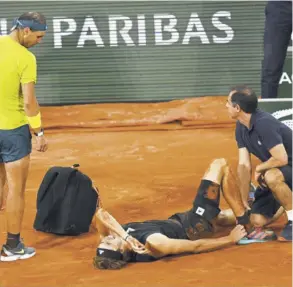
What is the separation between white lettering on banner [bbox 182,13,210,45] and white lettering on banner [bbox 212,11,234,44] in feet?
0.52

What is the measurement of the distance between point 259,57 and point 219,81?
67 cm

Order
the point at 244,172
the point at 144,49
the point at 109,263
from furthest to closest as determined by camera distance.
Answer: the point at 144,49 < the point at 244,172 < the point at 109,263

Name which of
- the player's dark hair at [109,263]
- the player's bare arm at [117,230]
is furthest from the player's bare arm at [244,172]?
the player's dark hair at [109,263]

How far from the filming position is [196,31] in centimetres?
1179

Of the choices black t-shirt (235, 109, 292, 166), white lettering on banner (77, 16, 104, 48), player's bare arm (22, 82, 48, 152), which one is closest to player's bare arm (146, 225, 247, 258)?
black t-shirt (235, 109, 292, 166)

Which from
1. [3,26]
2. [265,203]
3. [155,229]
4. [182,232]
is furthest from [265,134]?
[3,26]

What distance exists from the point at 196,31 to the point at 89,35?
1.52m

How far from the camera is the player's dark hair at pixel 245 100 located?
6258 mm

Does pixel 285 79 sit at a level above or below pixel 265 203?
above

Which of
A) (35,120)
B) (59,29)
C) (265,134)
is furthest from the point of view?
(59,29)

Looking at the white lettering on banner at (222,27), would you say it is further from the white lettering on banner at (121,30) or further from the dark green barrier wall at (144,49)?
the white lettering on banner at (121,30)

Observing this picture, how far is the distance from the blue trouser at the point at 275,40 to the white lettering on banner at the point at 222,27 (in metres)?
2.18

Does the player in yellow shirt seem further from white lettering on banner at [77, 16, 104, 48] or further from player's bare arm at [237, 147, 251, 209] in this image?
white lettering on banner at [77, 16, 104, 48]

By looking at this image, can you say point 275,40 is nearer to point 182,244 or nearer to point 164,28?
point 164,28
